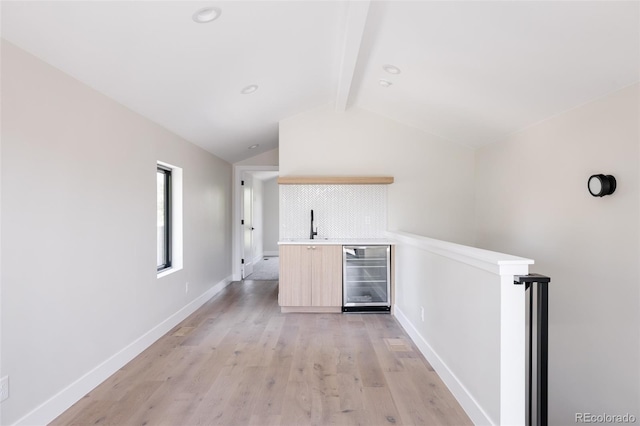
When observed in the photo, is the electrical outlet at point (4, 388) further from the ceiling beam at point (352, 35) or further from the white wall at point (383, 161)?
the white wall at point (383, 161)

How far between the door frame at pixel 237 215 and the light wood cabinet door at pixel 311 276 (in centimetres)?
219

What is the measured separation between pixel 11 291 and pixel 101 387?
1.05m

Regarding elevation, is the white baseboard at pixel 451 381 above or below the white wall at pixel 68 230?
below

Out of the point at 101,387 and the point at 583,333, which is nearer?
the point at 101,387

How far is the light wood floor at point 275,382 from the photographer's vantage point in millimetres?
2090

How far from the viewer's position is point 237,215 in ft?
20.1

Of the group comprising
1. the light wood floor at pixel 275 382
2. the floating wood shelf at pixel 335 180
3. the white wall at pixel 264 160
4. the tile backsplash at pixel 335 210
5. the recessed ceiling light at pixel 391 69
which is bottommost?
the light wood floor at pixel 275 382

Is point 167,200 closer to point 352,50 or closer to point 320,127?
point 320,127

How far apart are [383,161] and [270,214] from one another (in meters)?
6.04

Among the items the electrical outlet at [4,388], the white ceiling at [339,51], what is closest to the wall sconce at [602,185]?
the white ceiling at [339,51]

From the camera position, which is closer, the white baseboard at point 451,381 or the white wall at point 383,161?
the white baseboard at point 451,381

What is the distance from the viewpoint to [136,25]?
1.95m

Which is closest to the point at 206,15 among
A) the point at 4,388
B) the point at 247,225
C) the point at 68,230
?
the point at 68,230

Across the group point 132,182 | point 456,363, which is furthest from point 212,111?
point 456,363
